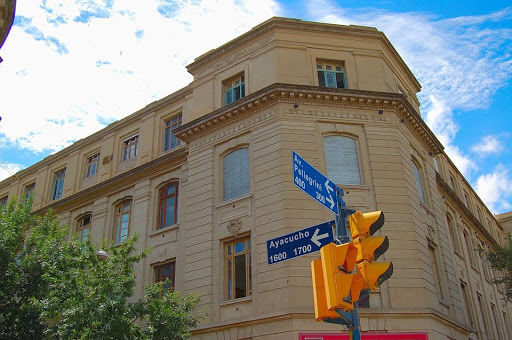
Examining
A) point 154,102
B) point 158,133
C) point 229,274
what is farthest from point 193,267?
point 154,102

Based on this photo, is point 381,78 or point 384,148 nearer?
point 384,148

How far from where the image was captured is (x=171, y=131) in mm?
26344

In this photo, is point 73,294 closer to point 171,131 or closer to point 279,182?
point 279,182

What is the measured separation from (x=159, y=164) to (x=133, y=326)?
10.9 meters

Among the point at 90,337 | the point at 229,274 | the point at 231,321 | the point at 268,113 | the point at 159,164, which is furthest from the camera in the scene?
the point at 159,164

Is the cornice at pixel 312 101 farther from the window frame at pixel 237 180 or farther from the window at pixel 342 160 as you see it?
the window frame at pixel 237 180

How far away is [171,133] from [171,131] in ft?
0.34

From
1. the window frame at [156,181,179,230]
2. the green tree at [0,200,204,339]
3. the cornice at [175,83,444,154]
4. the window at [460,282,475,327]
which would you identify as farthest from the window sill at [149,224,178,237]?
the window at [460,282,475,327]

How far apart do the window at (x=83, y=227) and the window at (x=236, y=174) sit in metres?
9.82

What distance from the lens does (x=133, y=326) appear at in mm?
15516

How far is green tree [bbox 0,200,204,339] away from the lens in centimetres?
1510

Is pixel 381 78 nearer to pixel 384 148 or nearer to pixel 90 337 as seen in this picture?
pixel 384 148

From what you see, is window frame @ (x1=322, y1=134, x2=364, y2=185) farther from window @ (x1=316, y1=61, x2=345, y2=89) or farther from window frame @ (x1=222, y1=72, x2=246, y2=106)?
window frame @ (x1=222, y1=72, x2=246, y2=106)

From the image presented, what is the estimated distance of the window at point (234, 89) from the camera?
23.2 meters
